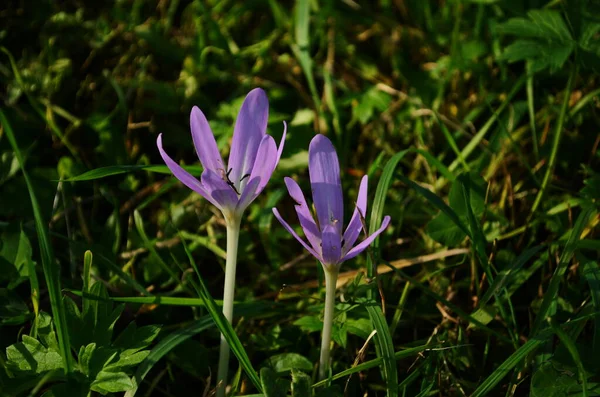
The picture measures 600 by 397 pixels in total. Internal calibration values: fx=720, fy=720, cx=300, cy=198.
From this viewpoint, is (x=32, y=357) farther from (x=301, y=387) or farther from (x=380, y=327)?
(x=380, y=327)

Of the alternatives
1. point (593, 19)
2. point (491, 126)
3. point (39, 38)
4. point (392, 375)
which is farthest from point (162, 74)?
point (392, 375)

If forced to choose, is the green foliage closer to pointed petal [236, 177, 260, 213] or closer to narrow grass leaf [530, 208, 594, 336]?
pointed petal [236, 177, 260, 213]

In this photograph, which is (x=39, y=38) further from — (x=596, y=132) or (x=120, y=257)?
(x=596, y=132)

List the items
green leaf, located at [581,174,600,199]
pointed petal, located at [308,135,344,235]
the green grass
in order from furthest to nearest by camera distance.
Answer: green leaf, located at [581,174,600,199], the green grass, pointed petal, located at [308,135,344,235]

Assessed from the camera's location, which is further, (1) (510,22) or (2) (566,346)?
(1) (510,22)

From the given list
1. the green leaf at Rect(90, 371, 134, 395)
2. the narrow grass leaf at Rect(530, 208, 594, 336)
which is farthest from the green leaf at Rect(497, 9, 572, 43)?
the green leaf at Rect(90, 371, 134, 395)

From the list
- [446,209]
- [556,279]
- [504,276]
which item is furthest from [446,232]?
[556,279]
